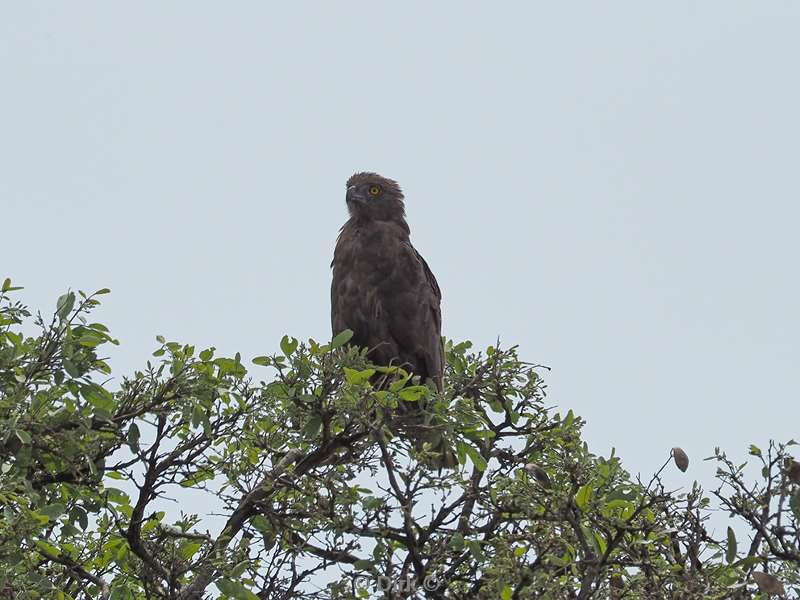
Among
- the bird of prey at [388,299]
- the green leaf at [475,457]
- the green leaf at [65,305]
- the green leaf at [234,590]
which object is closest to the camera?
the green leaf at [65,305]

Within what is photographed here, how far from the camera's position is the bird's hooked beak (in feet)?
33.6

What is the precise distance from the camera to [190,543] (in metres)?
6.43

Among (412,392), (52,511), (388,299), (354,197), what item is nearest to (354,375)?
(412,392)

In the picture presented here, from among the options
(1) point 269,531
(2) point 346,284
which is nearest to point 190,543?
(1) point 269,531

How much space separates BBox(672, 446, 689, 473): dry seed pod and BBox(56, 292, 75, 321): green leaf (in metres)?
3.09

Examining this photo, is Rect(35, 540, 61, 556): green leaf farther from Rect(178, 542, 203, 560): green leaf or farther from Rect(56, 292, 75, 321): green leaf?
Rect(56, 292, 75, 321): green leaf

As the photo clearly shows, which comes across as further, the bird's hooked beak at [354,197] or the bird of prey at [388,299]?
the bird's hooked beak at [354,197]

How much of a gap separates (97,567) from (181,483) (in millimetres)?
958

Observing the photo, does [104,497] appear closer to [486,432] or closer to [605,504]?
[486,432]

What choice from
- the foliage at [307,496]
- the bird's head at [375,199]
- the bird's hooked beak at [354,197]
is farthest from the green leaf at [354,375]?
the bird's hooked beak at [354,197]

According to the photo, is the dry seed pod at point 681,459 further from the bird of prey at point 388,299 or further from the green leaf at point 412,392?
the bird of prey at point 388,299

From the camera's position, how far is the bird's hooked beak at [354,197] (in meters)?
10.2

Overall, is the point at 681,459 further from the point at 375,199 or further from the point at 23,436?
the point at 375,199

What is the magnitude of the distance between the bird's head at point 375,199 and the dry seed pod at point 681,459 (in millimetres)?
5063
